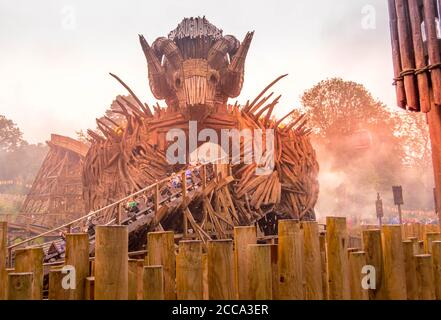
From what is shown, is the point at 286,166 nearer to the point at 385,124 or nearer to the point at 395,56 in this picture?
the point at 395,56

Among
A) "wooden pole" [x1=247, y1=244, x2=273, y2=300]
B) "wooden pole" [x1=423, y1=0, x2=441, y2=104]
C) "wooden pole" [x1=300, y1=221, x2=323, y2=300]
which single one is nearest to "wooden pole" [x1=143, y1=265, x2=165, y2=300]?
"wooden pole" [x1=247, y1=244, x2=273, y2=300]

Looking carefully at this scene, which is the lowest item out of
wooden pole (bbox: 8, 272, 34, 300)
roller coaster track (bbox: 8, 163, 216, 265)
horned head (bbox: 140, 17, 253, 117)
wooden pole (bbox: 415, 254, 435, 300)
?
wooden pole (bbox: 415, 254, 435, 300)

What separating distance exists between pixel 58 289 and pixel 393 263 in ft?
9.34

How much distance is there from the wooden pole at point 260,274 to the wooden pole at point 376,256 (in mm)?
1176

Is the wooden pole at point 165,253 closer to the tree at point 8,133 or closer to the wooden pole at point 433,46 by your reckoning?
the wooden pole at point 433,46

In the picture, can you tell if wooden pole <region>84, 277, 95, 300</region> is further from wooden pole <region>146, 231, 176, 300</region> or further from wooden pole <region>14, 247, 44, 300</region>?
wooden pole <region>146, 231, 176, 300</region>

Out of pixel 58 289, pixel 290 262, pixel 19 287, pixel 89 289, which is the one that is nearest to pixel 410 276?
pixel 290 262

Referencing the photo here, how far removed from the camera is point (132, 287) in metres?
2.99

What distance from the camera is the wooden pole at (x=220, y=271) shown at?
273 centimetres

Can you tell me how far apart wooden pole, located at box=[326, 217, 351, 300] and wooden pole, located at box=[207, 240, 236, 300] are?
946 millimetres

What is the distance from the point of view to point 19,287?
2.37 m

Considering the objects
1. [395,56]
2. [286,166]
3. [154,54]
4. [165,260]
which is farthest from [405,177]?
[165,260]

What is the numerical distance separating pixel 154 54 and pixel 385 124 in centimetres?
2727

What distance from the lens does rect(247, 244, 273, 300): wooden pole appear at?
9.17 ft
